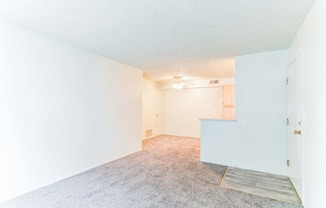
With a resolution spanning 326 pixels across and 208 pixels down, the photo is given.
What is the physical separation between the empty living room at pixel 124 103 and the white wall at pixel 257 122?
0.02 meters

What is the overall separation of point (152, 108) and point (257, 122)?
4.53 meters

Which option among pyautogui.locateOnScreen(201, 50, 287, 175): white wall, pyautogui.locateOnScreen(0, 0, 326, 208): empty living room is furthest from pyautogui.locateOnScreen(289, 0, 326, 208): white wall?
pyautogui.locateOnScreen(201, 50, 287, 175): white wall

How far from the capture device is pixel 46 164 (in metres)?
2.75

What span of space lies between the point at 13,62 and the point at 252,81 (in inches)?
174

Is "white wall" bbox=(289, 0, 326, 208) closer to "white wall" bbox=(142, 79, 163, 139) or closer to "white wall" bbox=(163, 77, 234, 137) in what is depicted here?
"white wall" bbox=(163, 77, 234, 137)

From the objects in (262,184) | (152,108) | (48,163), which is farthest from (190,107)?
(48,163)

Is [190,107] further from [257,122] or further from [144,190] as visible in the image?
[144,190]

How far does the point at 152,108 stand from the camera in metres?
7.25

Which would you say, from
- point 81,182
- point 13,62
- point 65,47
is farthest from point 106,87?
point 81,182

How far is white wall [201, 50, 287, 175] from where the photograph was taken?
3.31 m

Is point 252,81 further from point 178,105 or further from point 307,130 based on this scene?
point 178,105

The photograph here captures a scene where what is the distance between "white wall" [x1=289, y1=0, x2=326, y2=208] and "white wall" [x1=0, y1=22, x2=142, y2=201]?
3.73m

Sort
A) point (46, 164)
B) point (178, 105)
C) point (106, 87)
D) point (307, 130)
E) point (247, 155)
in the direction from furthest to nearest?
point (178, 105)
point (106, 87)
point (247, 155)
point (46, 164)
point (307, 130)

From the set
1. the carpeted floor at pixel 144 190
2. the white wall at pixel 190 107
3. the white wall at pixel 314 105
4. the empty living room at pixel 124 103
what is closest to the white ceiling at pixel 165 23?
the empty living room at pixel 124 103
